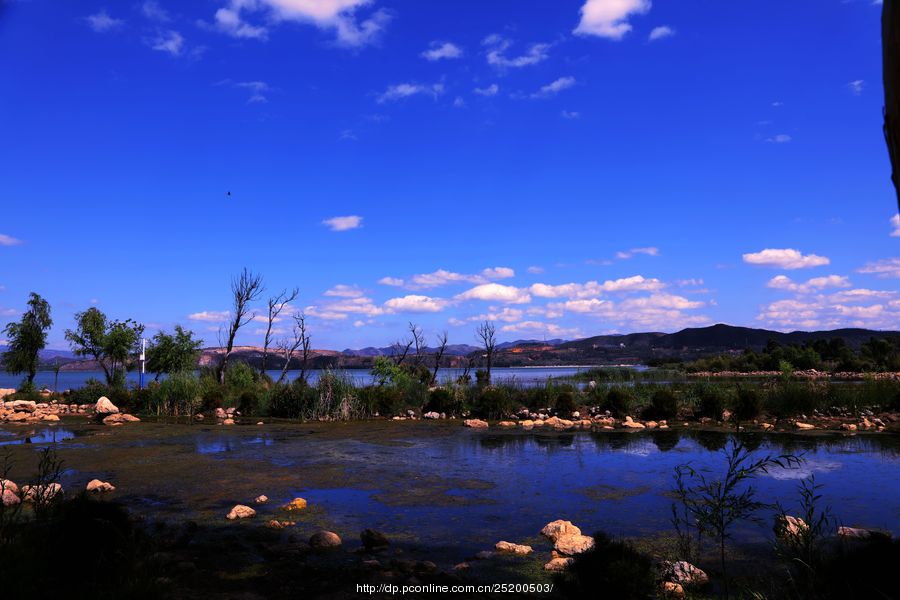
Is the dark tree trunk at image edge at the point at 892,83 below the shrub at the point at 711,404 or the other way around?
the other way around

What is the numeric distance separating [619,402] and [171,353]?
2632 centimetres

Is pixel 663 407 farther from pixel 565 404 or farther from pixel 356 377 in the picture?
pixel 356 377

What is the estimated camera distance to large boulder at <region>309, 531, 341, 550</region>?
18.8ft

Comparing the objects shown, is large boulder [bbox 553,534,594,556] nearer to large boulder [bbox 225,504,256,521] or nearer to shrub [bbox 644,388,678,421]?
large boulder [bbox 225,504,256,521]

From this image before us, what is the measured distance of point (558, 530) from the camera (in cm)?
615

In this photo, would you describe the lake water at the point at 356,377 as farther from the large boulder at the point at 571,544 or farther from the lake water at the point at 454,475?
the large boulder at the point at 571,544

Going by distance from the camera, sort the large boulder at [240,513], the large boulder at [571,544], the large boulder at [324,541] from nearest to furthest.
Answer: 1. the large boulder at [571,544]
2. the large boulder at [324,541]
3. the large boulder at [240,513]

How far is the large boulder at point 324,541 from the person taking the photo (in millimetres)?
5734

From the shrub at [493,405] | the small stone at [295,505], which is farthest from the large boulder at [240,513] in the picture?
the shrub at [493,405]

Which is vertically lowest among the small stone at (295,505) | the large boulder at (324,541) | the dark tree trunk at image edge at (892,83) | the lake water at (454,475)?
the lake water at (454,475)

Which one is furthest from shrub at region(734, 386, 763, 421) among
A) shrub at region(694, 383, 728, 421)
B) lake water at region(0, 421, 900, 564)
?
lake water at region(0, 421, 900, 564)

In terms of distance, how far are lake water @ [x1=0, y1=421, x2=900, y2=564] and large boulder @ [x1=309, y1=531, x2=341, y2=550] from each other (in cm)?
55

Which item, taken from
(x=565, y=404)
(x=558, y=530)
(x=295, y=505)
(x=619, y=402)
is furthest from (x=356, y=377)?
(x=558, y=530)

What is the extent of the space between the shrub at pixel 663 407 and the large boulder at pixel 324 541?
48.2 ft
